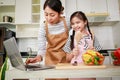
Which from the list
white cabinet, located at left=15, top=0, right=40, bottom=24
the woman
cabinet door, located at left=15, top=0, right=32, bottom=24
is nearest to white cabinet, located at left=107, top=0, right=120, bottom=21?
white cabinet, located at left=15, top=0, right=40, bottom=24

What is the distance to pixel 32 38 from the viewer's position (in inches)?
127

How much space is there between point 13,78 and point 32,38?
2.68m

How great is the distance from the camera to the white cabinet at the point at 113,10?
2.94m

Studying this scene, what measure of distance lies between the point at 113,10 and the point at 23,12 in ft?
5.01

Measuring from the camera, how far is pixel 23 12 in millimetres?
2938

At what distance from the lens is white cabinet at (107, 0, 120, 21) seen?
116 inches

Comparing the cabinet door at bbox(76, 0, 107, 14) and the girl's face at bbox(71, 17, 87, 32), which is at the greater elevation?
the cabinet door at bbox(76, 0, 107, 14)

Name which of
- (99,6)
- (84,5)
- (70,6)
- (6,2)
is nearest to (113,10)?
(99,6)

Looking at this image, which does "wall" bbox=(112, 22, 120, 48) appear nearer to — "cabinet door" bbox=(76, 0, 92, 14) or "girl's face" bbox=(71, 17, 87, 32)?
"cabinet door" bbox=(76, 0, 92, 14)

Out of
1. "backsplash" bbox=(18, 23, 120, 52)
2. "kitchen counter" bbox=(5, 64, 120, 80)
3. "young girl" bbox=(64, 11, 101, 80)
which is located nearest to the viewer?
"kitchen counter" bbox=(5, 64, 120, 80)

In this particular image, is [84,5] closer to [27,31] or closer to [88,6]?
[88,6]

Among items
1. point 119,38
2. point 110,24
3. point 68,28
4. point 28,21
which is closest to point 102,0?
point 110,24

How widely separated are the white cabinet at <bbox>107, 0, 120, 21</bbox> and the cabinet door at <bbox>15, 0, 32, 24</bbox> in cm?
135

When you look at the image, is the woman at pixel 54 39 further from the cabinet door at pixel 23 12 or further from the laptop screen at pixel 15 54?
the cabinet door at pixel 23 12
